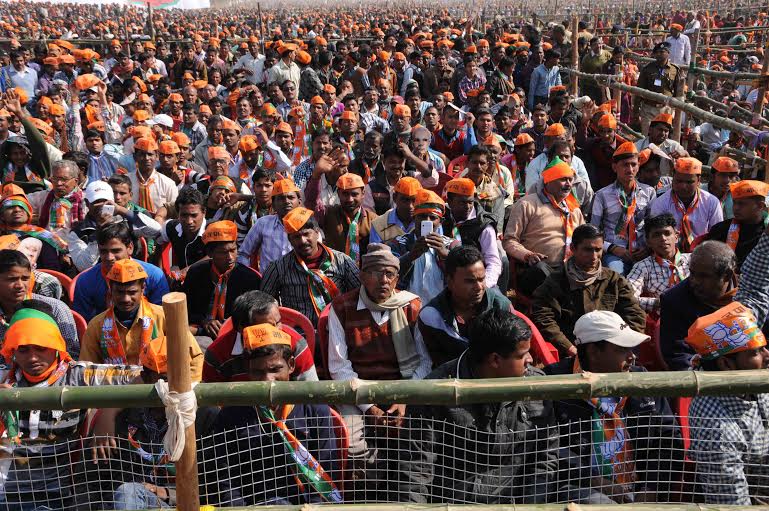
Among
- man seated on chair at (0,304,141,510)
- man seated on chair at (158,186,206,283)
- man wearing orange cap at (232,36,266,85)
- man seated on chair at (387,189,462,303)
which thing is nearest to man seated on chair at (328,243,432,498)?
man seated on chair at (387,189,462,303)

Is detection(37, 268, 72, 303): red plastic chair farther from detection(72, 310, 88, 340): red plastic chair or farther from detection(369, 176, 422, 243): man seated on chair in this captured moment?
detection(369, 176, 422, 243): man seated on chair

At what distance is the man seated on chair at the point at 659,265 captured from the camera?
5398 mm

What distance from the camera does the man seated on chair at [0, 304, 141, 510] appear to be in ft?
10.6

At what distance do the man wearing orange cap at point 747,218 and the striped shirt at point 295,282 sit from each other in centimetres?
282

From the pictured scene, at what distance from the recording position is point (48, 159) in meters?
8.41

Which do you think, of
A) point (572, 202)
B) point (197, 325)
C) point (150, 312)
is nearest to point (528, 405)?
point (150, 312)

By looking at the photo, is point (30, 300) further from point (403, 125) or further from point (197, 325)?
point (403, 125)

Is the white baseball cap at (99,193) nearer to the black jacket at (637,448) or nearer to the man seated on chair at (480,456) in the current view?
the man seated on chair at (480,456)

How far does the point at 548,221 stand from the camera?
6.29 m

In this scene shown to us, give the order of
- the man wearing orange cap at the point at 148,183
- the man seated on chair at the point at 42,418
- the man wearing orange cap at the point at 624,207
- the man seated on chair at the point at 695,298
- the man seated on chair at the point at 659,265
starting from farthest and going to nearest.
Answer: the man wearing orange cap at the point at 148,183 < the man wearing orange cap at the point at 624,207 < the man seated on chair at the point at 659,265 < the man seated on chair at the point at 695,298 < the man seated on chair at the point at 42,418

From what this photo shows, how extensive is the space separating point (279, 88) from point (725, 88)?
27.4ft

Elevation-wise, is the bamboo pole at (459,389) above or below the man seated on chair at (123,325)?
above

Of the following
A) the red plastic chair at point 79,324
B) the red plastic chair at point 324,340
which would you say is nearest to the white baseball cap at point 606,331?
the red plastic chair at point 324,340

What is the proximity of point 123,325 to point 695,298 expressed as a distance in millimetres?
3457
